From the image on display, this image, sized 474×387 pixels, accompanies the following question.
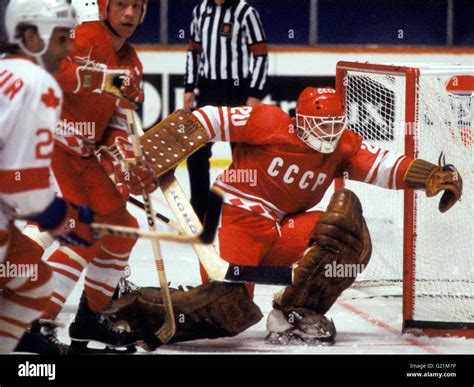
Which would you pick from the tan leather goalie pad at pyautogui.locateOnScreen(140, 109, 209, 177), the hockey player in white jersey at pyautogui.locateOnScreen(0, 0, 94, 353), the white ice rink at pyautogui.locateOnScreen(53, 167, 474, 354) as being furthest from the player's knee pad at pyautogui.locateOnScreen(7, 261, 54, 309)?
the tan leather goalie pad at pyautogui.locateOnScreen(140, 109, 209, 177)

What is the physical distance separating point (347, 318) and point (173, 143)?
70cm

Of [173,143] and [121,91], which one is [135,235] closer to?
[121,91]

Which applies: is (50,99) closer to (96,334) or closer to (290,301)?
Answer: (96,334)

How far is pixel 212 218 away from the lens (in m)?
2.43

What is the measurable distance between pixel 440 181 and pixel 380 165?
0.56 feet

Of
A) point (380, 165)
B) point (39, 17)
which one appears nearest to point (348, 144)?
point (380, 165)

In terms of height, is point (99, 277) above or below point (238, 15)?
below

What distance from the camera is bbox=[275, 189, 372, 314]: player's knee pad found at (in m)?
3.13

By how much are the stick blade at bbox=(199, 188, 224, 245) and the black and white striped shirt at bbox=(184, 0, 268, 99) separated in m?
2.39

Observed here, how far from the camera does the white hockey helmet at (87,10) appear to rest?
Answer: 3.14m

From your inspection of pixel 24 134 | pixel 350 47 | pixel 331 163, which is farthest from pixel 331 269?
pixel 350 47

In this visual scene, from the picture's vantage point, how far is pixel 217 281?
3.09 metres

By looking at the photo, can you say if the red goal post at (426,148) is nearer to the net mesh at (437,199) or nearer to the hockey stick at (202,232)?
the net mesh at (437,199)

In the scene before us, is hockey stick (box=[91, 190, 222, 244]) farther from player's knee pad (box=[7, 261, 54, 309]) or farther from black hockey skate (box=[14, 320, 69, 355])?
black hockey skate (box=[14, 320, 69, 355])
